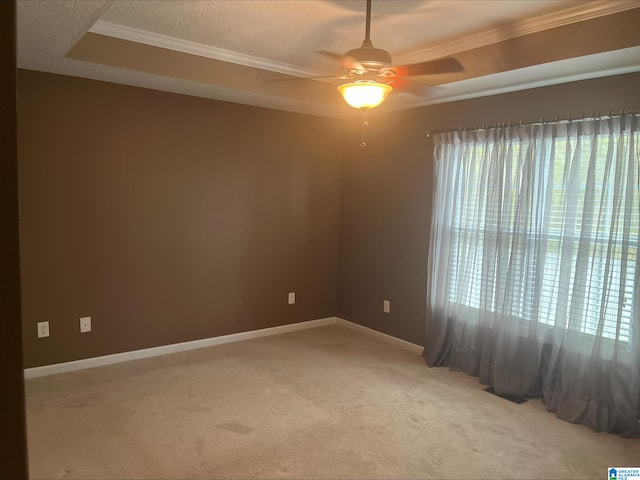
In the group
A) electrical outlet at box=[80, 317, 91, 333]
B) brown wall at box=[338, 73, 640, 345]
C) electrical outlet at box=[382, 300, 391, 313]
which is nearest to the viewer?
electrical outlet at box=[80, 317, 91, 333]

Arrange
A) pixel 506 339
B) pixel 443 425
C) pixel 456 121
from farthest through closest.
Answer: pixel 456 121, pixel 506 339, pixel 443 425

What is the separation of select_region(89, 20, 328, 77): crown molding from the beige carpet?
249 centimetres

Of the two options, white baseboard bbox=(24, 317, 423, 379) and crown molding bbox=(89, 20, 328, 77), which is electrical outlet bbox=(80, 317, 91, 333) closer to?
white baseboard bbox=(24, 317, 423, 379)

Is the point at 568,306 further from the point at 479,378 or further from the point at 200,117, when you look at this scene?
the point at 200,117

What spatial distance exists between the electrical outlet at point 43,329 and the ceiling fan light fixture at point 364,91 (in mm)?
2882

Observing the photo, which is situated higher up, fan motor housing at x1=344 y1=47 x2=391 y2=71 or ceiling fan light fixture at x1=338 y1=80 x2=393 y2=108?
fan motor housing at x1=344 y1=47 x2=391 y2=71

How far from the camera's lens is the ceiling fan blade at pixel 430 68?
9.64 ft

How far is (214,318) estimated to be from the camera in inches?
177

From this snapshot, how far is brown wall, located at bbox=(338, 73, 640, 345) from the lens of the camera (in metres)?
3.95

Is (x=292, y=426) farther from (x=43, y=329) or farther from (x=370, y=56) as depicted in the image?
(x=370, y=56)

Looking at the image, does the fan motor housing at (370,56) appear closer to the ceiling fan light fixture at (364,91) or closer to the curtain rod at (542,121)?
the ceiling fan light fixture at (364,91)

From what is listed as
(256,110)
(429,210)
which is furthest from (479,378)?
(256,110)

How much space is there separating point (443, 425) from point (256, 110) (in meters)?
3.22

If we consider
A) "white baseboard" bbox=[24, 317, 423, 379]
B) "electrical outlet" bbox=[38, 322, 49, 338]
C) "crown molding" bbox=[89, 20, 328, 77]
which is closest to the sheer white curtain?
"white baseboard" bbox=[24, 317, 423, 379]
